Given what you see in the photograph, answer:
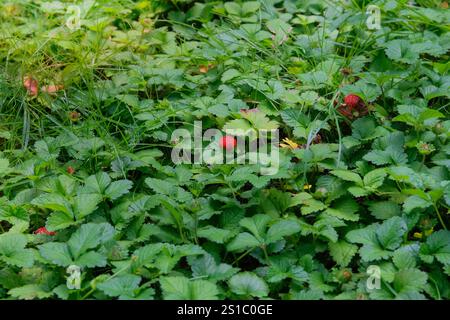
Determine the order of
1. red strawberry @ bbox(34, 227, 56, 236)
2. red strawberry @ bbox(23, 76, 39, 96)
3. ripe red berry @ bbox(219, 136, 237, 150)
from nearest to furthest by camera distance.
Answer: red strawberry @ bbox(34, 227, 56, 236) < ripe red berry @ bbox(219, 136, 237, 150) < red strawberry @ bbox(23, 76, 39, 96)

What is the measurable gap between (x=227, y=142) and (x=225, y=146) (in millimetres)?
15

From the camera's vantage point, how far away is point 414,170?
78.0 inches

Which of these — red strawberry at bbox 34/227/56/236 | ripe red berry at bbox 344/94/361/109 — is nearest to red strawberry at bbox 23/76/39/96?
red strawberry at bbox 34/227/56/236

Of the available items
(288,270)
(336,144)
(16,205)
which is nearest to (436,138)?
(336,144)

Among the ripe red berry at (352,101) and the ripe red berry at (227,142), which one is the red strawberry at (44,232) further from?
the ripe red berry at (352,101)

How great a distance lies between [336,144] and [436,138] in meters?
0.31

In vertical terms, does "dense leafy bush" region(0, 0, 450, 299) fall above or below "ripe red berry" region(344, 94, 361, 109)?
below

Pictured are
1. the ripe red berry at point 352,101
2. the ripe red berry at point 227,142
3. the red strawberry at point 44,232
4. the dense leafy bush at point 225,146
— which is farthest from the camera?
the ripe red berry at point 352,101

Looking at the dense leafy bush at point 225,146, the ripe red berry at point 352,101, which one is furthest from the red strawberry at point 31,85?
the ripe red berry at point 352,101

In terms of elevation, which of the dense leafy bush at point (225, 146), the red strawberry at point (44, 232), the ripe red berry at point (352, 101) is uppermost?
the ripe red berry at point (352, 101)

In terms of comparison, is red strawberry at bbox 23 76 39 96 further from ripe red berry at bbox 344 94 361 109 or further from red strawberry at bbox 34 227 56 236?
ripe red berry at bbox 344 94 361 109

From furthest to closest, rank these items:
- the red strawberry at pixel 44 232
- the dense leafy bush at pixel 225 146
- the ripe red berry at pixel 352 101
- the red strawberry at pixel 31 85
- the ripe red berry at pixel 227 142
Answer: the red strawberry at pixel 31 85
the ripe red berry at pixel 352 101
the ripe red berry at pixel 227 142
the red strawberry at pixel 44 232
the dense leafy bush at pixel 225 146

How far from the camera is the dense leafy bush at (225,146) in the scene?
1.70 m

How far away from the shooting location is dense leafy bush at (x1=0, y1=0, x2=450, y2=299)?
67.1 inches
